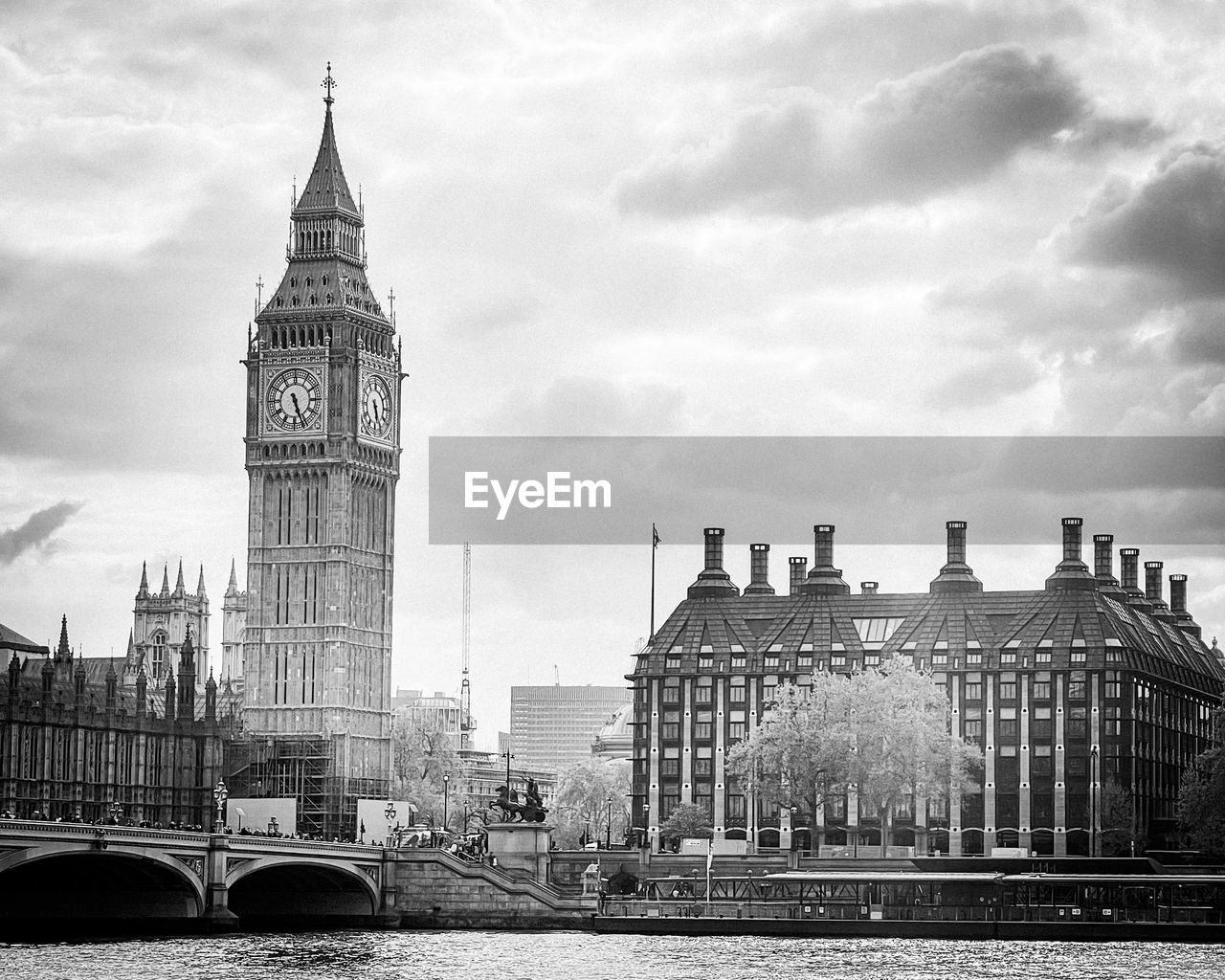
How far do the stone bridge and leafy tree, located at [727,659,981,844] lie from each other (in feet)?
91.5

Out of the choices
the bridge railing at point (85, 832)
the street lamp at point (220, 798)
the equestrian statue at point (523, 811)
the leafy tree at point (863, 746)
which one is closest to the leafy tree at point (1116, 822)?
the leafy tree at point (863, 746)

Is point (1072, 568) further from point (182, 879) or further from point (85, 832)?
point (85, 832)

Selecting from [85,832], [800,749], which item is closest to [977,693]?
[800,749]

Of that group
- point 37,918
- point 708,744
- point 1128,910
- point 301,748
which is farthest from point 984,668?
point 37,918

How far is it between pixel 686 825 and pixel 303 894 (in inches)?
1791

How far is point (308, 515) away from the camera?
190 m

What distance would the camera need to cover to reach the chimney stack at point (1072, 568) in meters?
188

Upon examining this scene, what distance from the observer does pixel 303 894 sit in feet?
466

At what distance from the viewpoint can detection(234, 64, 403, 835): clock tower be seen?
613ft

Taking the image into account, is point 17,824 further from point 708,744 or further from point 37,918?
point 708,744

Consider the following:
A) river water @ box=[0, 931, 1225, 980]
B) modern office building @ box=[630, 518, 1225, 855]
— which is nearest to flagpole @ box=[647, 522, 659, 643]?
modern office building @ box=[630, 518, 1225, 855]

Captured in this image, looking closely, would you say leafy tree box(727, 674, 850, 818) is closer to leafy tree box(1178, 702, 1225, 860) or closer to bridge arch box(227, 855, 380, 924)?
leafy tree box(1178, 702, 1225, 860)

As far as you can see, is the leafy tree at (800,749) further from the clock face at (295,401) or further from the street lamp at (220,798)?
the clock face at (295,401)

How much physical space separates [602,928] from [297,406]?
67.7 meters
